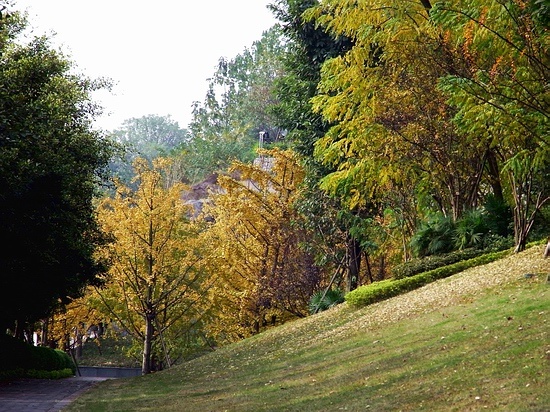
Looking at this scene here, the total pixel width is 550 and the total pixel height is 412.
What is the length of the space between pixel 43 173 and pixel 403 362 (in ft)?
23.6

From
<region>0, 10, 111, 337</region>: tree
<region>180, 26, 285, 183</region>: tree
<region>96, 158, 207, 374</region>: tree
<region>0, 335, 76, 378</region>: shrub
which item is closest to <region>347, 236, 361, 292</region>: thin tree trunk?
<region>96, 158, 207, 374</region>: tree

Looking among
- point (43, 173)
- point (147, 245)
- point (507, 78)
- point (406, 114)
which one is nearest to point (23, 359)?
point (147, 245)

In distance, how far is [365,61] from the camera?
70.3 ft

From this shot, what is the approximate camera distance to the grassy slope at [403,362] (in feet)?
26.0

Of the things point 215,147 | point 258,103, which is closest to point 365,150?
point 215,147

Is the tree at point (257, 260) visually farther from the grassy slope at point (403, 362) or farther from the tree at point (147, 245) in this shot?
the grassy slope at point (403, 362)

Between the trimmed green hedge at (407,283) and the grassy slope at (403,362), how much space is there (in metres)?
0.44

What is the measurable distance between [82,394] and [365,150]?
951 centimetres

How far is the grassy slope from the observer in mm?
7910

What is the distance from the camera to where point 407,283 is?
18.1 metres

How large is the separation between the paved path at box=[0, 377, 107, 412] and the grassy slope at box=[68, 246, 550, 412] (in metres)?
0.51

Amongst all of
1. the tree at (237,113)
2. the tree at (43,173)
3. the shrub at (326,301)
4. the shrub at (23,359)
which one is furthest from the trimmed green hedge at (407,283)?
the tree at (237,113)

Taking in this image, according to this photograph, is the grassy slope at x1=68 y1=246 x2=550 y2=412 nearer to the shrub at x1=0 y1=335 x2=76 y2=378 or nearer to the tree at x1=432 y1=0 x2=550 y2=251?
the tree at x1=432 y1=0 x2=550 y2=251

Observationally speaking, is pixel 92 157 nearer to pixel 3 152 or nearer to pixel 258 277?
pixel 3 152
